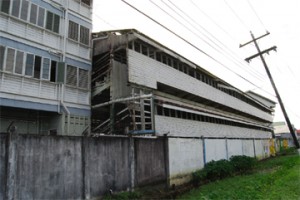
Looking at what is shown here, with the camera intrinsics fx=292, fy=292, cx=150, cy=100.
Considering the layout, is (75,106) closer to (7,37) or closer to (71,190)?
(7,37)

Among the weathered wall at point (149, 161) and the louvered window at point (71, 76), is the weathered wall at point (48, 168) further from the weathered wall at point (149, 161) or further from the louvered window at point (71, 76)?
the louvered window at point (71, 76)

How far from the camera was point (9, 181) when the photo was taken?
22.6ft

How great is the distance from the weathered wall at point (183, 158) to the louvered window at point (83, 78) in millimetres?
6742

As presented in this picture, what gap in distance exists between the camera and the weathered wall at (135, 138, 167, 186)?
11.1 metres

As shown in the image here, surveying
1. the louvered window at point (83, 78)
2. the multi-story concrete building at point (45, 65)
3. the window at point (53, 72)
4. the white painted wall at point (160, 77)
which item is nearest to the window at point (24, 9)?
the multi-story concrete building at point (45, 65)

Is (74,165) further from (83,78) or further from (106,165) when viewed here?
(83,78)

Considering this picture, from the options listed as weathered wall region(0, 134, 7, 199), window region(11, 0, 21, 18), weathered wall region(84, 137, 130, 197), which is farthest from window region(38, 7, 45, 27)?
weathered wall region(0, 134, 7, 199)

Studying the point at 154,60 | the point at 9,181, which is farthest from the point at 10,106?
the point at 154,60

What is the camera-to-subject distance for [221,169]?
15039mm

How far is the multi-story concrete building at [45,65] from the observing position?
1345 cm

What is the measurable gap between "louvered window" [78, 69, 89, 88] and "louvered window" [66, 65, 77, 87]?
1.20 ft

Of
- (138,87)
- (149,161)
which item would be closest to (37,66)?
(138,87)

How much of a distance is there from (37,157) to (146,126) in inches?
358

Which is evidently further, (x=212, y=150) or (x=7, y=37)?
(x=212, y=150)
